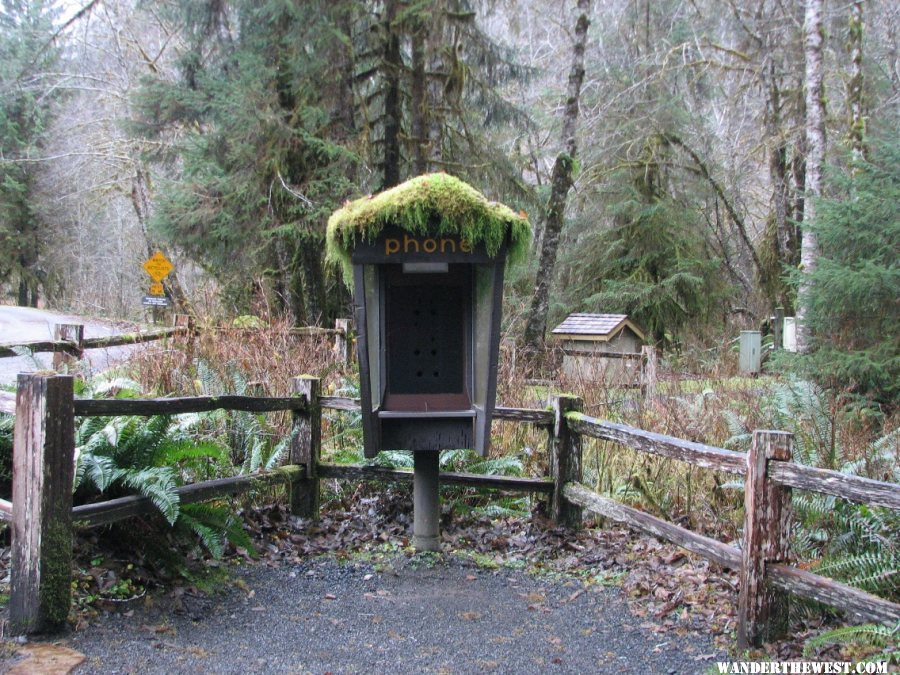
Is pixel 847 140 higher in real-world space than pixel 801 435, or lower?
higher

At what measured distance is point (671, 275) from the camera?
19094 mm

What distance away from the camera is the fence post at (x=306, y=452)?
607 centimetres

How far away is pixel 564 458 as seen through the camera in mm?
5863

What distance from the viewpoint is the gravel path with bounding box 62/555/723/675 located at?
3.70m

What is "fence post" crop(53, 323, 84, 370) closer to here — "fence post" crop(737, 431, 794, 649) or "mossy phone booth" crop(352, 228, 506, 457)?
"mossy phone booth" crop(352, 228, 506, 457)

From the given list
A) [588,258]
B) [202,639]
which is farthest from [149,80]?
[202,639]

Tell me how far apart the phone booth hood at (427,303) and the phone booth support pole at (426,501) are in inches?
10.8

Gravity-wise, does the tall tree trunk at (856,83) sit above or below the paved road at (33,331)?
above

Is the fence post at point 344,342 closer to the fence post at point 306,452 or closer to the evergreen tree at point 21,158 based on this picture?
the fence post at point 306,452

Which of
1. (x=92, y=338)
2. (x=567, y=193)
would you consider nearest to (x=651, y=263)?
(x=567, y=193)

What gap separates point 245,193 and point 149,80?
150 inches

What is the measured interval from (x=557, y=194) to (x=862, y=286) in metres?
7.65

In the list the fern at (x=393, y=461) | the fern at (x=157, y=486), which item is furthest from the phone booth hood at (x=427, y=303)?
the fern at (x=157, y=486)

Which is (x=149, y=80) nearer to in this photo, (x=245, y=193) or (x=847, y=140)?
(x=245, y=193)
